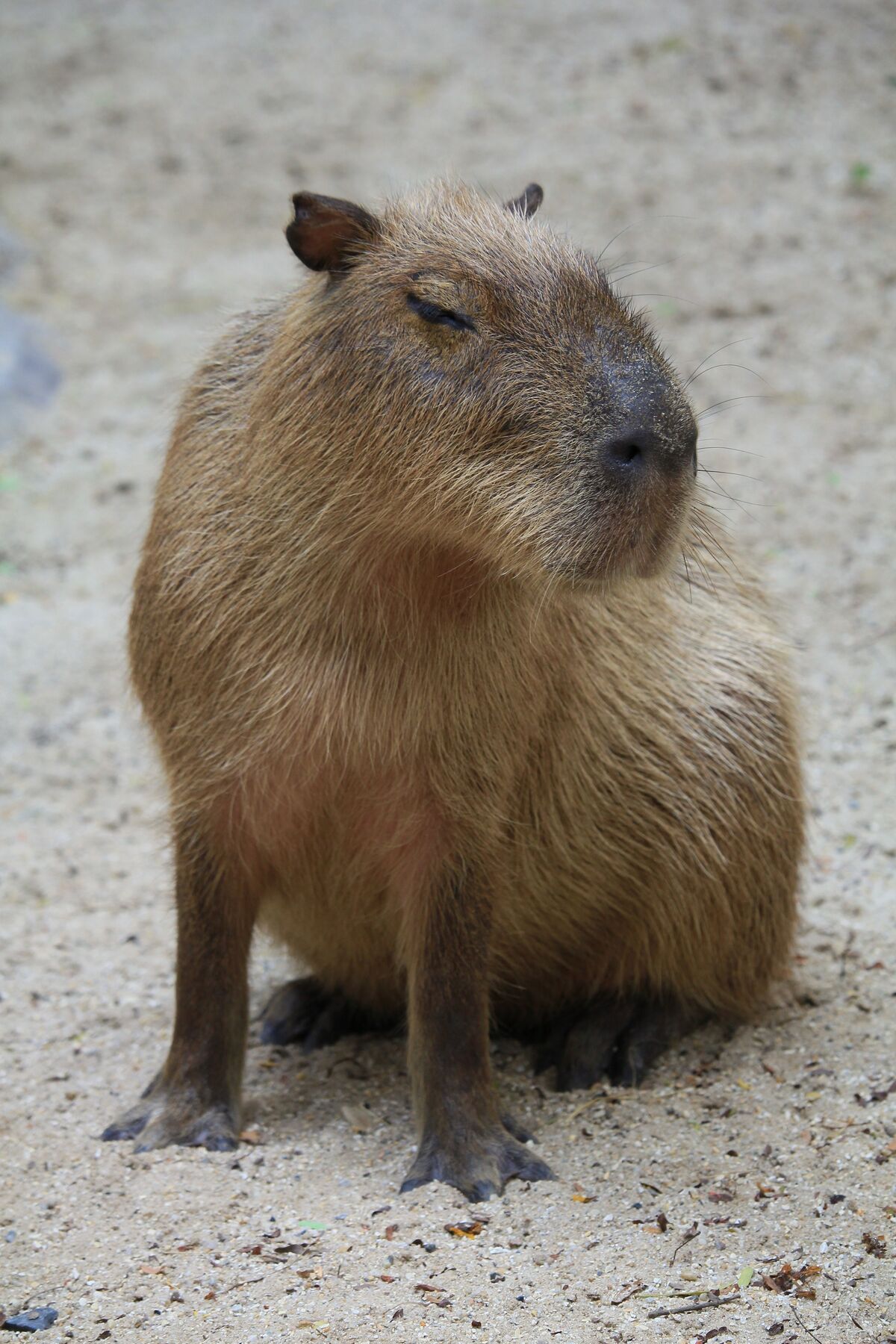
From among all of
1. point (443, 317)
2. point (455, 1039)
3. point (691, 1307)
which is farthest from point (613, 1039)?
point (443, 317)

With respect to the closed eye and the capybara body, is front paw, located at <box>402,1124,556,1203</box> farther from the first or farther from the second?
the closed eye

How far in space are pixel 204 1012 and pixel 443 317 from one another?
5.65 feet

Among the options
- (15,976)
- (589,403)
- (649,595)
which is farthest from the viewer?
(15,976)

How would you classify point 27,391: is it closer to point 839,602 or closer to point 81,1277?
point 839,602

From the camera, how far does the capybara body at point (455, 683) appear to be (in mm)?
3031

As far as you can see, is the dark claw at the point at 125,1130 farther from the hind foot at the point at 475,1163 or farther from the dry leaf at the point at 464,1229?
the dry leaf at the point at 464,1229

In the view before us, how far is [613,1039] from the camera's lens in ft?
13.5

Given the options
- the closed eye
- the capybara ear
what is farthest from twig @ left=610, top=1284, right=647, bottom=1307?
the capybara ear

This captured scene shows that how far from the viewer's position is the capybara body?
3031 millimetres

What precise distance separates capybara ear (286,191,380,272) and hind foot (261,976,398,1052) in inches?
81.0

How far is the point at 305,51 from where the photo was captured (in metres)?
10.6

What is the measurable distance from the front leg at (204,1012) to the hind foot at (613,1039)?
89 cm

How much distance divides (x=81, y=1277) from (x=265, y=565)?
4.91 feet

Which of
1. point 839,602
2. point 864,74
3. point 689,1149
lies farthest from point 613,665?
point 864,74
